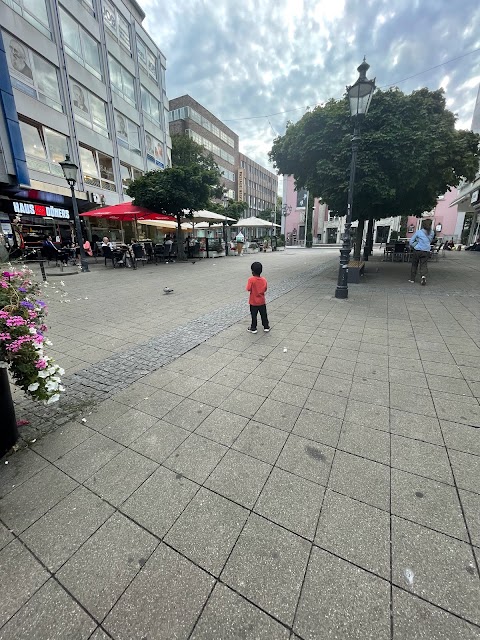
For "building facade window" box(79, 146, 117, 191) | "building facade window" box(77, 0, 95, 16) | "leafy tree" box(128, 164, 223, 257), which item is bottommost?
"leafy tree" box(128, 164, 223, 257)

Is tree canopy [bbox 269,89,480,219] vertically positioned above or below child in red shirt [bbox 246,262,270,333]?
above

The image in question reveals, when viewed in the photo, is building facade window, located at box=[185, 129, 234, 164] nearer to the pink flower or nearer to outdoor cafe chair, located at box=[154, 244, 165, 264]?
outdoor cafe chair, located at box=[154, 244, 165, 264]

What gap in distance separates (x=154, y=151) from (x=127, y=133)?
4.02 meters

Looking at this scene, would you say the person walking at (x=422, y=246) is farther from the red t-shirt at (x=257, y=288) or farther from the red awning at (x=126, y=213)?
the red awning at (x=126, y=213)

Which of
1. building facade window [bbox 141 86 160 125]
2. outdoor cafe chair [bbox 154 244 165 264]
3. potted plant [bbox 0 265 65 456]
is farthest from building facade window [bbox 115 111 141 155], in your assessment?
potted plant [bbox 0 265 65 456]

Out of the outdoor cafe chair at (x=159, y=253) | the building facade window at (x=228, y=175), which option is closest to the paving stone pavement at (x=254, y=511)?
the outdoor cafe chair at (x=159, y=253)

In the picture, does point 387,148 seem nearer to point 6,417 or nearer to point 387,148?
point 387,148

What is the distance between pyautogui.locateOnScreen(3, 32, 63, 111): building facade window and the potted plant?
58.8ft

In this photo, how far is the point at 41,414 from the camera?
2.89 metres

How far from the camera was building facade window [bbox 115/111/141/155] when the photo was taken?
2047cm

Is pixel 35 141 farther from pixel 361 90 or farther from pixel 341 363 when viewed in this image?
pixel 341 363

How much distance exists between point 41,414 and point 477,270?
1580cm

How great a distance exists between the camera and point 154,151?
2539 centimetres

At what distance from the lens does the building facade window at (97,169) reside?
58.3ft
